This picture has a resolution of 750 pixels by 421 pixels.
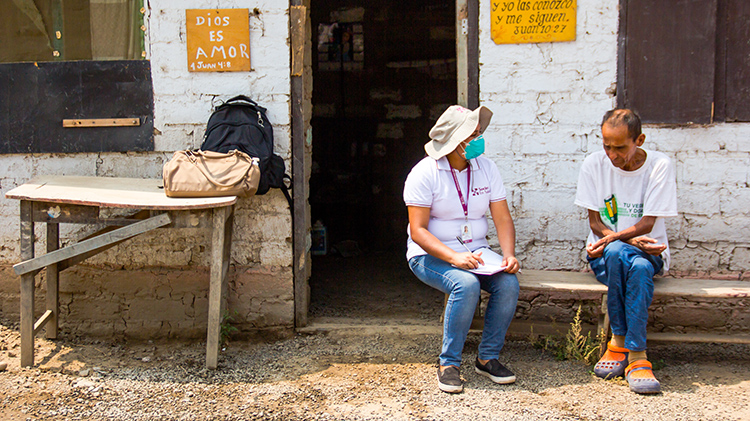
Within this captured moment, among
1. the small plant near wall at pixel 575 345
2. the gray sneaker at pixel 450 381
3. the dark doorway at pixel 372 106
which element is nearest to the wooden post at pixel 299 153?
the gray sneaker at pixel 450 381

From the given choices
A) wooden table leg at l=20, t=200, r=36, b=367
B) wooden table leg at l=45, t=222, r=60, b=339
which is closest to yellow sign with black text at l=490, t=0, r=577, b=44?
wooden table leg at l=20, t=200, r=36, b=367

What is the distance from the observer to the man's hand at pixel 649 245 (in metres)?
3.23

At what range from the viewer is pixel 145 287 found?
13.3 feet

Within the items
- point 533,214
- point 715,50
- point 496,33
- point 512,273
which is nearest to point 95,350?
point 512,273

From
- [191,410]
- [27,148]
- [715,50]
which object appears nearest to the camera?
[191,410]

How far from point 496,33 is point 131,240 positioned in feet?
9.42

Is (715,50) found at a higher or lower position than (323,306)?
higher

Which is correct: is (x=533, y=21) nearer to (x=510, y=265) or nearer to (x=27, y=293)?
(x=510, y=265)

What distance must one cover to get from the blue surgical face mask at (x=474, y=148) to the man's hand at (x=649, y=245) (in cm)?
103

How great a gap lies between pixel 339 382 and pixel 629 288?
1723 millimetres

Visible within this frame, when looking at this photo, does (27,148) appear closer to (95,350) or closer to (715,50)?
(95,350)

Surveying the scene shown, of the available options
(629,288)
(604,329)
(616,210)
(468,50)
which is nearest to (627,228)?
(616,210)

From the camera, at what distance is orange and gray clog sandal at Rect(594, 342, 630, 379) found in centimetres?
327

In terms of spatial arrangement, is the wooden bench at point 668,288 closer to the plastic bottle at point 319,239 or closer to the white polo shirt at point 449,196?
the white polo shirt at point 449,196
